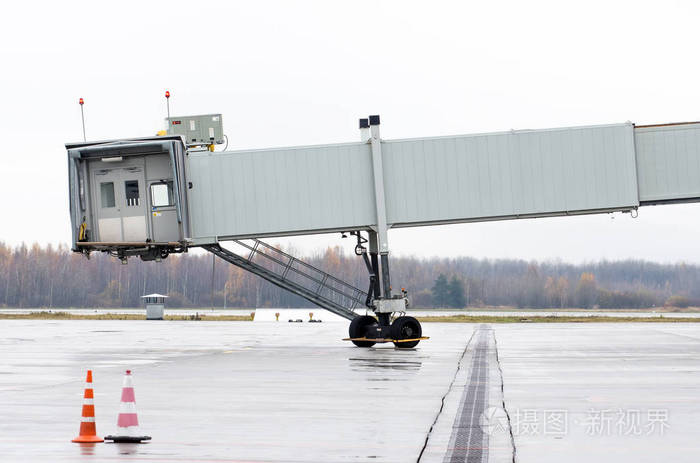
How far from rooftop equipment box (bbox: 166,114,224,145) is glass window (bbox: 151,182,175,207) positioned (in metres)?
1.84

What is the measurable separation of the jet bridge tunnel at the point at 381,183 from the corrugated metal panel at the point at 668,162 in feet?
0.10

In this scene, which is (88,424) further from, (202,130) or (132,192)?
(202,130)

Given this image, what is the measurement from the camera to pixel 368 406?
14.6 metres

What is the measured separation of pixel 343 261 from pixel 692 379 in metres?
137

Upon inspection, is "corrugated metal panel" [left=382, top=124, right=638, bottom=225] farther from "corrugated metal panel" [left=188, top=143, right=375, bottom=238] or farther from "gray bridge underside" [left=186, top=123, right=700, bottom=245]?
"corrugated metal panel" [left=188, top=143, right=375, bottom=238]

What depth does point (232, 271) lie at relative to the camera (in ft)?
552

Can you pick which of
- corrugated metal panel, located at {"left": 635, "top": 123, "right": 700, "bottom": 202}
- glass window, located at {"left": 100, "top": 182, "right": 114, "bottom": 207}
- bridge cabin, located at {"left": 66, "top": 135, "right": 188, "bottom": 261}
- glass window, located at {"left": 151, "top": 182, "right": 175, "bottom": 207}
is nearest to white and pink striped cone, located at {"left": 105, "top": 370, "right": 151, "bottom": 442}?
bridge cabin, located at {"left": 66, "top": 135, "right": 188, "bottom": 261}

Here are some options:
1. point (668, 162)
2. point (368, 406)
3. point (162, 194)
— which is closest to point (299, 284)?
point (162, 194)

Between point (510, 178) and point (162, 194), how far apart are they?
1106 cm

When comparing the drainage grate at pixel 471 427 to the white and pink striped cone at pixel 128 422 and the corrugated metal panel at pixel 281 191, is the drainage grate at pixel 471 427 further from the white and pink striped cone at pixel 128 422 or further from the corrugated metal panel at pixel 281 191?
the corrugated metal panel at pixel 281 191

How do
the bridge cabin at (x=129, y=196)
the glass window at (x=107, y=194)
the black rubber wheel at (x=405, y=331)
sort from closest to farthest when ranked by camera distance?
1. the bridge cabin at (x=129, y=196)
2. the black rubber wheel at (x=405, y=331)
3. the glass window at (x=107, y=194)

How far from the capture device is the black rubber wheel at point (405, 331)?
98.9 feet

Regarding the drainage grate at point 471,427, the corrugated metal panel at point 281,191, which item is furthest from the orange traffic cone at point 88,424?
the corrugated metal panel at point 281,191

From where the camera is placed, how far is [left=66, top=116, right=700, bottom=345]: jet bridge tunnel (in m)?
30.1
